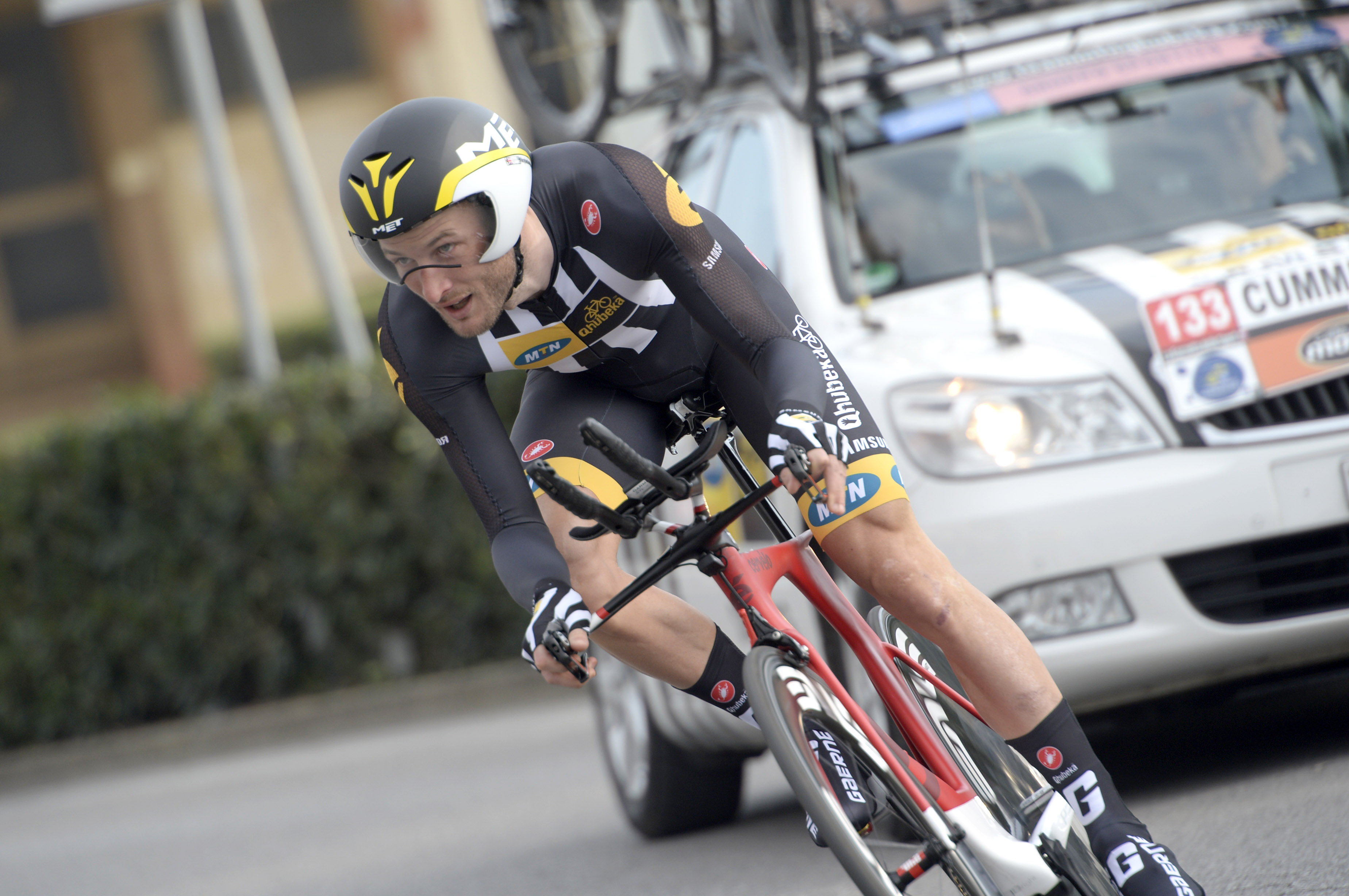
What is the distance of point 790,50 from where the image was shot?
575 centimetres

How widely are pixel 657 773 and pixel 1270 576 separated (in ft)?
7.71

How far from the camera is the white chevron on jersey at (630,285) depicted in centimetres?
361

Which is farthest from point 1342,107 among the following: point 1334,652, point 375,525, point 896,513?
point 375,525

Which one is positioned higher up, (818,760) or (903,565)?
(903,565)

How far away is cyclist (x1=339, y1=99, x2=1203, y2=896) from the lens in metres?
3.25

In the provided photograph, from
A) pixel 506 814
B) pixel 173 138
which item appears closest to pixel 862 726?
pixel 506 814

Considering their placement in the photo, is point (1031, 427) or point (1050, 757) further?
point (1031, 427)

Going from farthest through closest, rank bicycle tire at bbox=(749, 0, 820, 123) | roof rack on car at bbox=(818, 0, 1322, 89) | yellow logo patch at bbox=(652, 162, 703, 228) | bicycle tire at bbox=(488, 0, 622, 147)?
bicycle tire at bbox=(488, 0, 622, 147), roof rack on car at bbox=(818, 0, 1322, 89), bicycle tire at bbox=(749, 0, 820, 123), yellow logo patch at bbox=(652, 162, 703, 228)

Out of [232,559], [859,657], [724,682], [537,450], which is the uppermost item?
[537,450]

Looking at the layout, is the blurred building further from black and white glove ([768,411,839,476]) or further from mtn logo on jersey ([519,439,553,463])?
black and white glove ([768,411,839,476])

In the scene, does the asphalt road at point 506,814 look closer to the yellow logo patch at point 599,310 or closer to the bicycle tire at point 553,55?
the yellow logo patch at point 599,310

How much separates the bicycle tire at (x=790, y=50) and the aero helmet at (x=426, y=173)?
1.86 meters

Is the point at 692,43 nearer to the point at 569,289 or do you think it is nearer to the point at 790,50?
the point at 790,50

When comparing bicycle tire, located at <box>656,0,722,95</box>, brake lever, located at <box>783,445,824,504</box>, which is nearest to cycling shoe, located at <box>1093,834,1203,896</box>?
brake lever, located at <box>783,445,824,504</box>
